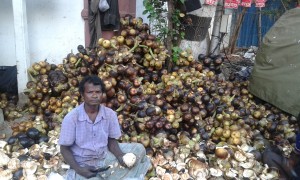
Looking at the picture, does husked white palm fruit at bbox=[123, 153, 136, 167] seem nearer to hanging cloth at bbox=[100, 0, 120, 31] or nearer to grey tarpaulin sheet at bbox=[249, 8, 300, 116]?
grey tarpaulin sheet at bbox=[249, 8, 300, 116]

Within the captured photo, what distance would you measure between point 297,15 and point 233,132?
7.90 ft

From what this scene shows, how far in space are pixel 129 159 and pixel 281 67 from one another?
10.5 feet

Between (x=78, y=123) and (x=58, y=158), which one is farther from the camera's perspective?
(x=58, y=158)

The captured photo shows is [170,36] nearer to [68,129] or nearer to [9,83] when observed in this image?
[9,83]

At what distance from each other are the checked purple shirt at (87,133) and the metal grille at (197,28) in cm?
349

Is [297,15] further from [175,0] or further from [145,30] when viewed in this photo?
[145,30]

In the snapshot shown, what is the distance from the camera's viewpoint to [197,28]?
597 centimetres

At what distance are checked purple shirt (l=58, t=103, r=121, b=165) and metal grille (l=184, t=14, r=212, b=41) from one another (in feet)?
11.5

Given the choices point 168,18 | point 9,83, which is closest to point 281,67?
point 168,18

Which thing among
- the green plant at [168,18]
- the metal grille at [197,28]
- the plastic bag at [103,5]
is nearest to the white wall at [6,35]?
the plastic bag at [103,5]

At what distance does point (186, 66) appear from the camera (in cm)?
565

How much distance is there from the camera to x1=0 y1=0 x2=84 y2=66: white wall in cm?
569

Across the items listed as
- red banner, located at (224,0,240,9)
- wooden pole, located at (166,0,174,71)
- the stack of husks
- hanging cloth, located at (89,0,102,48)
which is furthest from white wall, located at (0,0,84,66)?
red banner, located at (224,0,240,9)

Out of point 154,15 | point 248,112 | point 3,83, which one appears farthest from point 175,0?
point 3,83
